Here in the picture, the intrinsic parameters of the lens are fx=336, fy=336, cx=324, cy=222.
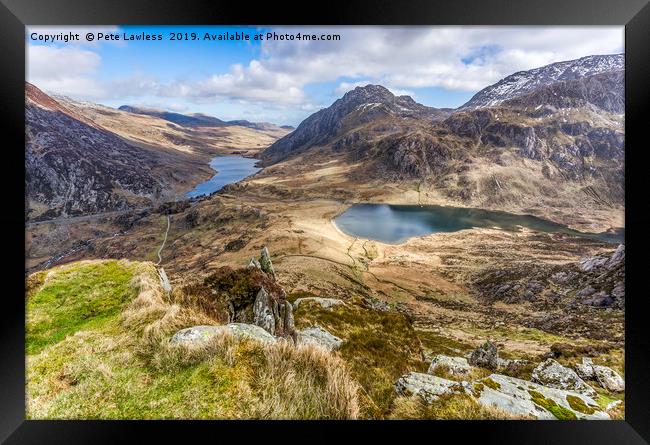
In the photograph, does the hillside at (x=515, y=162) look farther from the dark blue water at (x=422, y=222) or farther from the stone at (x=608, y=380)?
the stone at (x=608, y=380)

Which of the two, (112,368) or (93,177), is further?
(93,177)

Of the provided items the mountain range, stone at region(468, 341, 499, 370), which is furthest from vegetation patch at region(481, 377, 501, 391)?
the mountain range

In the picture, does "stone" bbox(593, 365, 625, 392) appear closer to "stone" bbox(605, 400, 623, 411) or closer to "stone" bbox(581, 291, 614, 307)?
"stone" bbox(605, 400, 623, 411)

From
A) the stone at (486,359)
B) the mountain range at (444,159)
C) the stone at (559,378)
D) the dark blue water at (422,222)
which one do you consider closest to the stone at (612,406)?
the stone at (559,378)

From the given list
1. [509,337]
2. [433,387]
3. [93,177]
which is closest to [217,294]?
[433,387]

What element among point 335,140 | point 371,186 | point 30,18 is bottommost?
point 30,18

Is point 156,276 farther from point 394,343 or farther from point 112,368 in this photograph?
point 394,343
